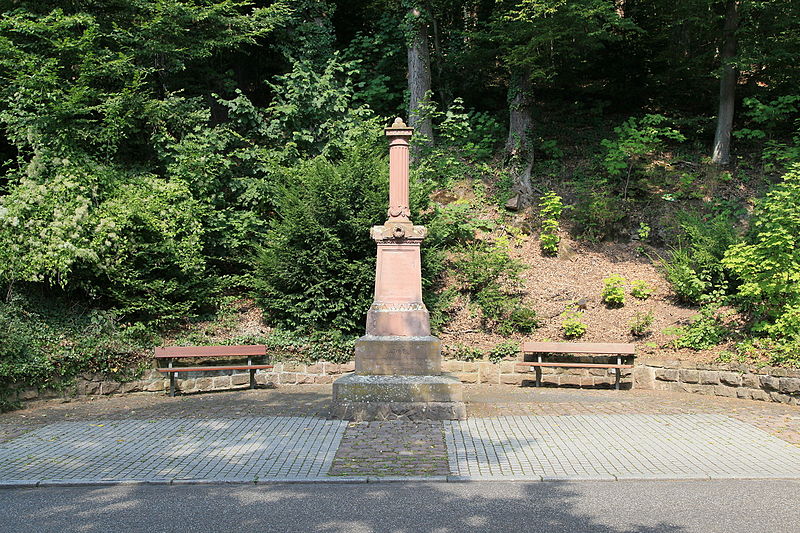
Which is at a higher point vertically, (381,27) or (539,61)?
(381,27)

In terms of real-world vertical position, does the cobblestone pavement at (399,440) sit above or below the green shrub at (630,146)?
below

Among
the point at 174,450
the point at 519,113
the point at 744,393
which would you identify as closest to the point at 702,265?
the point at 744,393

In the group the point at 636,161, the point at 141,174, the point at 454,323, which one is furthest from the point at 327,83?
the point at 636,161

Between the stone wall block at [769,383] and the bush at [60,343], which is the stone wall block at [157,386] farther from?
the stone wall block at [769,383]

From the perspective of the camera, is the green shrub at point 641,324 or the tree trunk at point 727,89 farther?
the tree trunk at point 727,89

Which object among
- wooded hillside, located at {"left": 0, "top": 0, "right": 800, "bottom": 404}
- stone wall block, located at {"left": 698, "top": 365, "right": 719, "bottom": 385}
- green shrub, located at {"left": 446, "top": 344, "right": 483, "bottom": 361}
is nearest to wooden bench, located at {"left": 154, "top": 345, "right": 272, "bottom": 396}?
wooded hillside, located at {"left": 0, "top": 0, "right": 800, "bottom": 404}

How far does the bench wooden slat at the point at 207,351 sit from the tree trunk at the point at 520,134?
840 cm

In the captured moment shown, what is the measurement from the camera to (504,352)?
11383mm

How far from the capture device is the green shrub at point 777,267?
9562 millimetres

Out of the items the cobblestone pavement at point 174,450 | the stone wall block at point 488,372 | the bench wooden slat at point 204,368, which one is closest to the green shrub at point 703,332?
the stone wall block at point 488,372

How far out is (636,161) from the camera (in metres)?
16.2

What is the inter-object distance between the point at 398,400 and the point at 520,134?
10.4 meters

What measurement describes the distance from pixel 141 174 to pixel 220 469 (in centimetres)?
888

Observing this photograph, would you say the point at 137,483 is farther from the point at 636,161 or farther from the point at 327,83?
the point at 636,161
